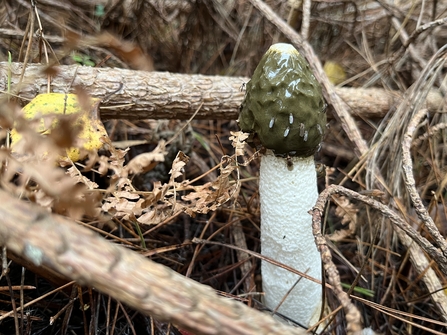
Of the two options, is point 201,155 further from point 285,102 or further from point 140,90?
point 285,102

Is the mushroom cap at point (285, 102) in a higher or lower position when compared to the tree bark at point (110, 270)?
higher

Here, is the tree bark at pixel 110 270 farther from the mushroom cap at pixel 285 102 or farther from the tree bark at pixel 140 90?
the tree bark at pixel 140 90

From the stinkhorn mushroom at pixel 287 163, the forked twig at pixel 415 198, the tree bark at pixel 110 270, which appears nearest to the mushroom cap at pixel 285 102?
the stinkhorn mushroom at pixel 287 163

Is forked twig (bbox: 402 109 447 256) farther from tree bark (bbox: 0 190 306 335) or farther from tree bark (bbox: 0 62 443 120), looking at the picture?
tree bark (bbox: 0 190 306 335)

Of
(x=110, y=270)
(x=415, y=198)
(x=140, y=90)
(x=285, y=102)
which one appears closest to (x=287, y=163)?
(x=285, y=102)

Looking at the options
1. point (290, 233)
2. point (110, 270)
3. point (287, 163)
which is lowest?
point (290, 233)

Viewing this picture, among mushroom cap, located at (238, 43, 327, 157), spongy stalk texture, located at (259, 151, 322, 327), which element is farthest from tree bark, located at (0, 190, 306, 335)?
spongy stalk texture, located at (259, 151, 322, 327)
